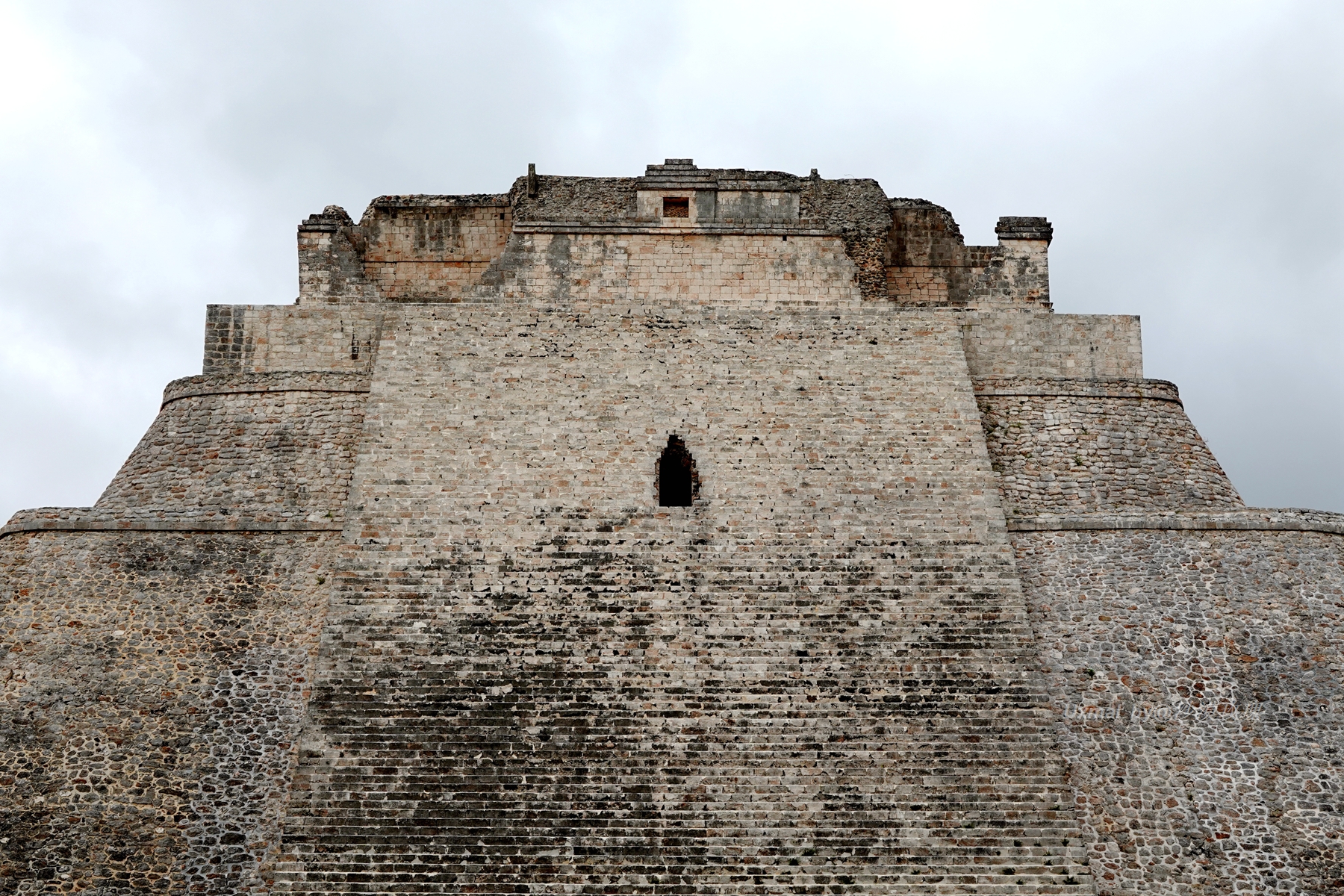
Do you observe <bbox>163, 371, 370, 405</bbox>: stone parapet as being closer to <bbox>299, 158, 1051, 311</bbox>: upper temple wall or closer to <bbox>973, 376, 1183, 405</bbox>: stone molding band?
<bbox>299, 158, 1051, 311</bbox>: upper temple wall

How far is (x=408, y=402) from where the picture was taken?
40.7ft

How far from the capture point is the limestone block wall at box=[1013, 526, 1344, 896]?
991 centimetres

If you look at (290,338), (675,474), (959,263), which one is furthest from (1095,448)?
(290,338)

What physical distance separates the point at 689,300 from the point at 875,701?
516 cm

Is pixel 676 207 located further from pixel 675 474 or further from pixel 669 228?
pixel 675 474

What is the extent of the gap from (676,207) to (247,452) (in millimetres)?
5302

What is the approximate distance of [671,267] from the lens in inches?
542

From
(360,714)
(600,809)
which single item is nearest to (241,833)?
(360,714)

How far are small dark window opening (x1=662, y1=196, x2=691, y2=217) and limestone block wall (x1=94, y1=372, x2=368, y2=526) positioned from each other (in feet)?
12.4

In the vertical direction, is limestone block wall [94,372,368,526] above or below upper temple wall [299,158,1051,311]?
below

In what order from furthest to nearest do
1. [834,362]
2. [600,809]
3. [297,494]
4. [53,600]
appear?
1. [834,362]
2. [297,494]
3. [53,600]
4. [600,809]

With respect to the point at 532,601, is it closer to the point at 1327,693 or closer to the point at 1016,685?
the point at 1016,685

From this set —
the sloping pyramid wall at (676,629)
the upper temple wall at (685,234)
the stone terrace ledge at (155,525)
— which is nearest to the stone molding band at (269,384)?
the sloping pyramid wall at (676,629)

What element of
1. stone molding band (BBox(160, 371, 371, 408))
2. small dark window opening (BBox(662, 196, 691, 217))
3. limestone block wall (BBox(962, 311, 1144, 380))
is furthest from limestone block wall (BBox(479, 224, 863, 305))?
stone molding band (BBox(160, 371, 371, 408))
